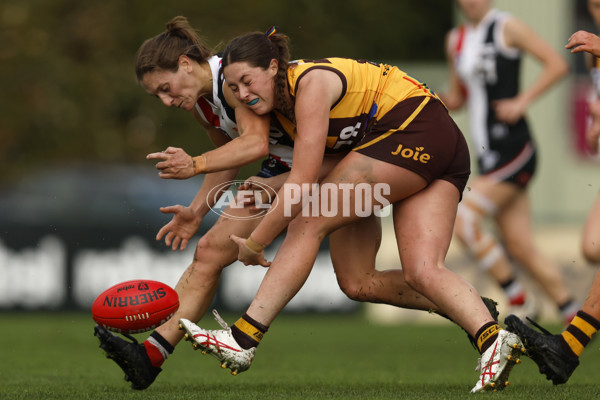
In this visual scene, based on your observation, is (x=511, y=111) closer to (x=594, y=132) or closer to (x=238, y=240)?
(x=594, y=132)

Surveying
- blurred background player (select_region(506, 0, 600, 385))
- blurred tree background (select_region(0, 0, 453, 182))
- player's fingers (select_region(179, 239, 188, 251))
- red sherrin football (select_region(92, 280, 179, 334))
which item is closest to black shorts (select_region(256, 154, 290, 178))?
player's fingers (select_region(179, 239, 188, 251))

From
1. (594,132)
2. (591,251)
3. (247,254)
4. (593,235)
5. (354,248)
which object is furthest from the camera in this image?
(591,251)

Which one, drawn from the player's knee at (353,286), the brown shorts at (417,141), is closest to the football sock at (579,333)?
the brown shorts at (417,141)

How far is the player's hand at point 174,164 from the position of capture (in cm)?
558

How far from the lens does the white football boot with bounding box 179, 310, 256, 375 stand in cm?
552

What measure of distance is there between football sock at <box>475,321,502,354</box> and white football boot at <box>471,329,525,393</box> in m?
0.02

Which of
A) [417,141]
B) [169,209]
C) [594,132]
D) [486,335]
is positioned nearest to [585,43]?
[417,141]

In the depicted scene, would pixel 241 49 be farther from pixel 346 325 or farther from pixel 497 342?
pixel 346 325

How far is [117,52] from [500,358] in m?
18.0

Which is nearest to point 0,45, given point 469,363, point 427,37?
point 427,37

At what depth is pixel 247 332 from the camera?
564 centimetres

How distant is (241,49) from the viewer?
18.4 feet

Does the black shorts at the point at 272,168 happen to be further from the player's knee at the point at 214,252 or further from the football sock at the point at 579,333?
the football sock at the point at 579,333

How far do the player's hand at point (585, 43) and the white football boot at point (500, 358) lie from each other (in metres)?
1.40
